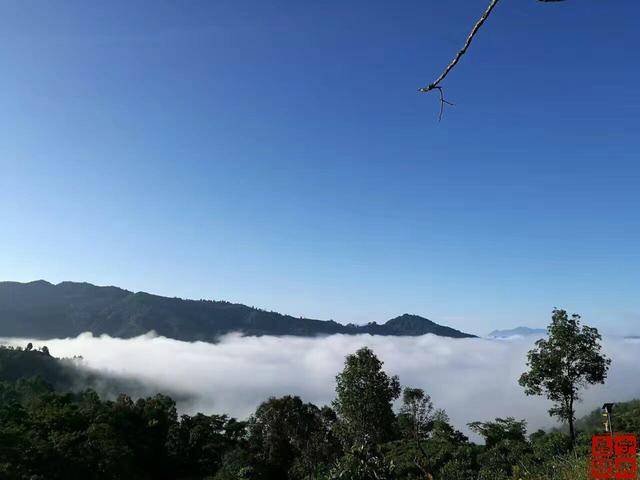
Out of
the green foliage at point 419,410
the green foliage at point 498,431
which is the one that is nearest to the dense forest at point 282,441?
the green foliage at point 498,431

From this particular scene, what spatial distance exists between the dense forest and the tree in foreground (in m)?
3.76

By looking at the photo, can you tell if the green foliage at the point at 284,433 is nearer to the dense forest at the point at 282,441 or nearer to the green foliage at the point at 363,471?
the dense forest at the point at 282,441

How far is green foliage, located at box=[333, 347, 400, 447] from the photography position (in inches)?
1738

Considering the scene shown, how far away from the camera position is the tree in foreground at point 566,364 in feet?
119

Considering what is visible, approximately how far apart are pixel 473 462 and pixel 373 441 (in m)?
10.5

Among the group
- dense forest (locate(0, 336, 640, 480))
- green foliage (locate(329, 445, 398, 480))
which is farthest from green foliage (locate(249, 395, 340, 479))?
green foliage (locate(329, 445, 398, 480))

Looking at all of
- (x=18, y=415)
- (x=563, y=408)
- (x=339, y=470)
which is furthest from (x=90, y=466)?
(x=563, y=408)

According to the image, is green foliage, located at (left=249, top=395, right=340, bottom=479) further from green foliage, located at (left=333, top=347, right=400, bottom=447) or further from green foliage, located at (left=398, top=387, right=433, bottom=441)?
green foliage, located at (left=333, top=347, right=400, bottom=447)

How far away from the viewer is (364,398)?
4412 centimetres

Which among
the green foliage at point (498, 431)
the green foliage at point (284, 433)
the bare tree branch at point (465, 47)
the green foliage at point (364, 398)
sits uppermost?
the bare tree branch at point (465, 47)

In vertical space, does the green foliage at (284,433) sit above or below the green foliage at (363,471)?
below

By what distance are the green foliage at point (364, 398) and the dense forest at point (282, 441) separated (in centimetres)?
10

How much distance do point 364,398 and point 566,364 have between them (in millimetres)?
17881

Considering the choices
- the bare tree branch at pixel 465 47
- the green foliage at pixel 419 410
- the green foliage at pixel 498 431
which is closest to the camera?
the bare tree branch at pixel 465 47
